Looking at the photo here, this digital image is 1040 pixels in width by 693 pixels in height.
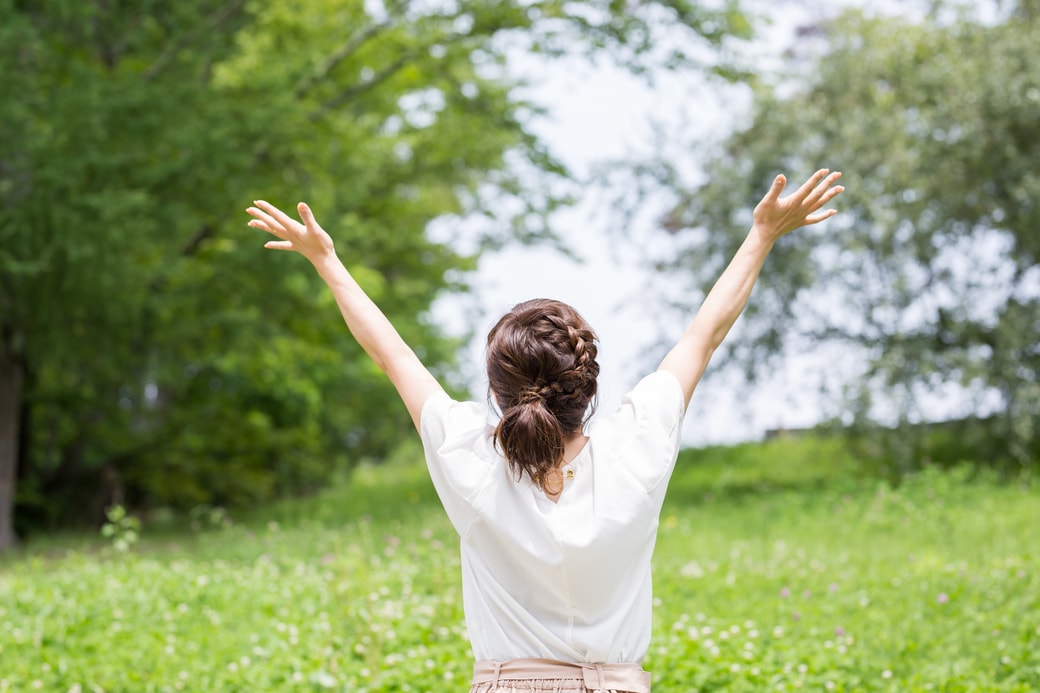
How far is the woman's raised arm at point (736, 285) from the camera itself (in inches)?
83.4

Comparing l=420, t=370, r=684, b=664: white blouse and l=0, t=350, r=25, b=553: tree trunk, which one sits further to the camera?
l=0, t=350, r=25, b=553: tree trunk

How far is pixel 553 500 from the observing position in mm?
1958

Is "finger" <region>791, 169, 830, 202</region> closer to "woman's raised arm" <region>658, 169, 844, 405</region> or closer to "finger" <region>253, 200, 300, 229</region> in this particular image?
"woman's raised arm" <region>658, 169, 844, 405</region>

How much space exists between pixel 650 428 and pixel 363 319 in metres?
0.67

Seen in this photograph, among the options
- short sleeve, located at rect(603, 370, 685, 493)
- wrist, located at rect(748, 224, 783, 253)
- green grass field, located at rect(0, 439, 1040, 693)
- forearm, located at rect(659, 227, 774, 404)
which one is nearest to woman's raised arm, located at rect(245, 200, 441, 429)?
short sleeve, located at rect(603, 370, 685, 493)

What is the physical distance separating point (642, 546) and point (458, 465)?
38 cm

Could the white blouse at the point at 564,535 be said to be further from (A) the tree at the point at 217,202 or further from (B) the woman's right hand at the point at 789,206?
(A) the tree at the point at 217,202

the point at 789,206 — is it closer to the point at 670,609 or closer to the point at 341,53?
the point at 670,609

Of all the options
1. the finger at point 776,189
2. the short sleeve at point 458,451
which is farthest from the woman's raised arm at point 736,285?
the short sleeve at point 458,451

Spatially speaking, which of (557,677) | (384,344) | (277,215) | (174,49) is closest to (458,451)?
(384,344)

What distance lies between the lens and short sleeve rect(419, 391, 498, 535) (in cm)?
197

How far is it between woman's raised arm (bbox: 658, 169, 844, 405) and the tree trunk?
479 inches

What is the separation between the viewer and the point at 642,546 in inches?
77.5

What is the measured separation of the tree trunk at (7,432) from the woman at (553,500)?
39.8ft
